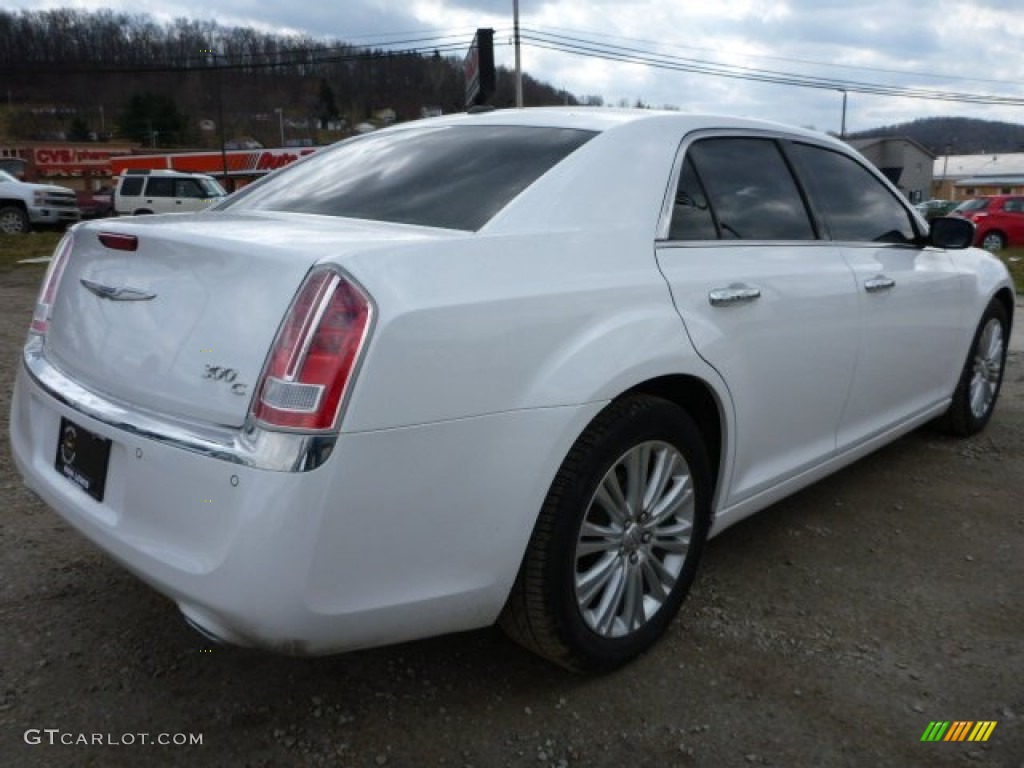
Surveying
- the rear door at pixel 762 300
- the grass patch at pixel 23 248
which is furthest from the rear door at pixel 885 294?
the grass patch at pixel 23 248

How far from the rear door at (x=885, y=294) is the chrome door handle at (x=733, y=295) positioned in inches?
29.8

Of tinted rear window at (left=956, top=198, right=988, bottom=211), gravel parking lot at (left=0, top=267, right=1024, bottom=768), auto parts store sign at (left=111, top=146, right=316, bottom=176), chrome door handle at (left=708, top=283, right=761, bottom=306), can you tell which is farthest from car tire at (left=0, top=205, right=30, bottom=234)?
auto parts store sign at (left=111, top=146, right=316, bottom=176)

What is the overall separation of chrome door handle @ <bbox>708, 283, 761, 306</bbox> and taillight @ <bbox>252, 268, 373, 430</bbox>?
116cm

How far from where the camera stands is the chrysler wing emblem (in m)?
Result: 2.04

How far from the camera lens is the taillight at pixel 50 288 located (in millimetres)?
2449

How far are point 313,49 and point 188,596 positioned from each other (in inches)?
1750

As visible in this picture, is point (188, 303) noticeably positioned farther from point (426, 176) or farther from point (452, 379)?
point (426, 176)

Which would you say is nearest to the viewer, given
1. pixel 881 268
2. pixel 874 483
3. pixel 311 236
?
pixel 311 236

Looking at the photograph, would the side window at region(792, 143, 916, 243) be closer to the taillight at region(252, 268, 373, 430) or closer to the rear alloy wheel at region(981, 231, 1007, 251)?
the taillight at region(252, 268, 373, 430)

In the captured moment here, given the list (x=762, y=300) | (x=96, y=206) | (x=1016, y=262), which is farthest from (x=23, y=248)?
(x=96, y=206)

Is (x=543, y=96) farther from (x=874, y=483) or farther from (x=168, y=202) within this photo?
(x=874, y=483)

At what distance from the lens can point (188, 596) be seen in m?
1.81

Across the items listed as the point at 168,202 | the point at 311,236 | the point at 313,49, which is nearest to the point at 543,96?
the point at 168,202

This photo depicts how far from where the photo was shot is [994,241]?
62.8 ft
